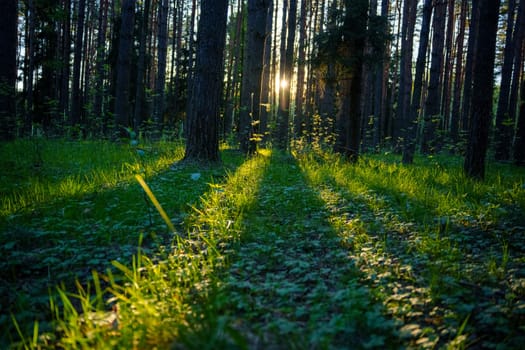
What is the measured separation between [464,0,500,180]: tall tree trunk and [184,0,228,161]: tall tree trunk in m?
5.00

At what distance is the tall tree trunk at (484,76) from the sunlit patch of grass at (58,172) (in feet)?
18.9

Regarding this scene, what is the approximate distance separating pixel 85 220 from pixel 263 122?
12.9 meters

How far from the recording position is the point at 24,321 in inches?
75.1

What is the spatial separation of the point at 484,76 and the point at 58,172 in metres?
8.03

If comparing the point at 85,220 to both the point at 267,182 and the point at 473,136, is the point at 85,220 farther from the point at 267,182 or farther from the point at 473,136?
the point at 473,136

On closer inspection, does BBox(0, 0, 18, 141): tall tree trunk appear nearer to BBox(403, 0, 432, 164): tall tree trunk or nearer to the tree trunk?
BBox(403, 0, 432, 164): tall tree trunk

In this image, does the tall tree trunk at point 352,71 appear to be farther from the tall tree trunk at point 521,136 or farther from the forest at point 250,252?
the tall tree trunk at point 521,136

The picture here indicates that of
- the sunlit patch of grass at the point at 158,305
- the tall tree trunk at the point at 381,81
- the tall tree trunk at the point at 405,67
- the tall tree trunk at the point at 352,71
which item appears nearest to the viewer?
the sunlit patch of grass at the point at 158,305

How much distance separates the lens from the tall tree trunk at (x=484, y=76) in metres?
5.73

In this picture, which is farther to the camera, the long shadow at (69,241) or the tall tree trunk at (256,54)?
the tall tree trunk at (256,54)

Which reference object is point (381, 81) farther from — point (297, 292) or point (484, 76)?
point (297, 292)

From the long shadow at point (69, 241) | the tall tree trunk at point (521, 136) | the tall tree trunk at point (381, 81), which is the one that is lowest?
the long shadow at point (69, 241)

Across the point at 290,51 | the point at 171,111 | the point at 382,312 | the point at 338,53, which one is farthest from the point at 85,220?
the point at 171,111

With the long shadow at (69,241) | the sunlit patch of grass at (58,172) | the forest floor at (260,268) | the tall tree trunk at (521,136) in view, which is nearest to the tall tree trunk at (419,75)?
the tall tree trunk at (521,136)
